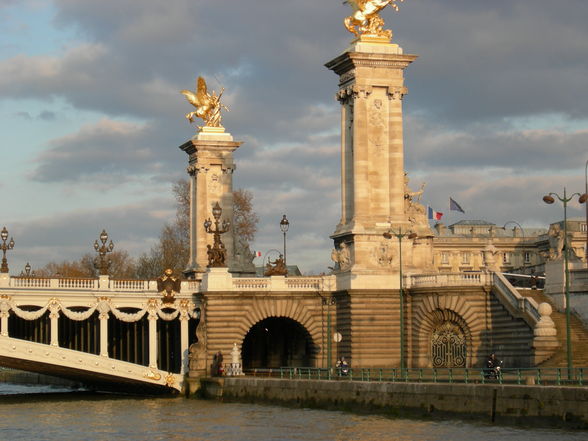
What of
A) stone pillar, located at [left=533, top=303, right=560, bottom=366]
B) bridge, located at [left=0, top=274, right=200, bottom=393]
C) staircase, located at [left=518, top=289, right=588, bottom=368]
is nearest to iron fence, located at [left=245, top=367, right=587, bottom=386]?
stone pillar, located at [left=533, top=303, right=560, bottom=366]

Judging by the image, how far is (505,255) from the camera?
165 m

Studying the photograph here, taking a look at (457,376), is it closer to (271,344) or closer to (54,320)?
(54,320)

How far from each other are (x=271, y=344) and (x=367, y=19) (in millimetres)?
19411

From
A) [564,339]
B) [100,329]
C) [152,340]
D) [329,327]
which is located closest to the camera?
[564,339]

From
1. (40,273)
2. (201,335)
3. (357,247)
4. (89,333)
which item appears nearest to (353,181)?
(357,247)

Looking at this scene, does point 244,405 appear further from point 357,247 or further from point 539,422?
point 539,422

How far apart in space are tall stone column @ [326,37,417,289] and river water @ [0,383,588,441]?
11110 mm

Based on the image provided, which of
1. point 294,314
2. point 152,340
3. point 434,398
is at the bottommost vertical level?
point 434,398

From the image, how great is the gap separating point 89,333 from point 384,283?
16865mm

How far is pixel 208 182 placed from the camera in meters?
95.8

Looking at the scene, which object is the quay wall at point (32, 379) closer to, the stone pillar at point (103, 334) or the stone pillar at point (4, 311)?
the stone pillar at point (103, 334)

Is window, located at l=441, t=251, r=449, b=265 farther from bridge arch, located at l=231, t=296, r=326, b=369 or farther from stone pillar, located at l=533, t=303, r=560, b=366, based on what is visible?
stone pillar, located at l=533, t=303, r=560, b=366

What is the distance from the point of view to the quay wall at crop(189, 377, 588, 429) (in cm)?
4797

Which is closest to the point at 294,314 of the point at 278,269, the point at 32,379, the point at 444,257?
the point at 278,269
